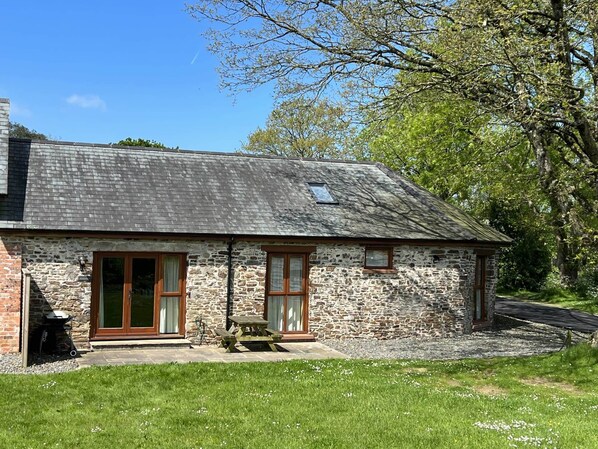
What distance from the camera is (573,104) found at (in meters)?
13.2

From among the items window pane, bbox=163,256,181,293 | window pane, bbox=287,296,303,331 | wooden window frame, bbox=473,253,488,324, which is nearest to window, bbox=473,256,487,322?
wooden window frame, bbox=473,253,488,324

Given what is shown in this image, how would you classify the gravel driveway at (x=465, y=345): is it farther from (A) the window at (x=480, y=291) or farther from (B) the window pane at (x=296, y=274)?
(B) the window pane at (x=296, y=274)

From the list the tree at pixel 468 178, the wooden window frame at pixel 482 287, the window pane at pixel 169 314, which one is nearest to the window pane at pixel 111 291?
the window pane at pixel 169 314

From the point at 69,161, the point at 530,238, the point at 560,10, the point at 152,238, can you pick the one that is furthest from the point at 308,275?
the point at 530,238

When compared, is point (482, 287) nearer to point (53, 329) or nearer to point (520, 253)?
point (53, 329)

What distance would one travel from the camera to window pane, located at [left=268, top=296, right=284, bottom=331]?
16.4 meters

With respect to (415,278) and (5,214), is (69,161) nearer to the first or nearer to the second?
(5,214)

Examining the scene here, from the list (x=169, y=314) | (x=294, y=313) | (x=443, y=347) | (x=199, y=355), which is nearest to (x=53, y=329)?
(x=169, y=314)

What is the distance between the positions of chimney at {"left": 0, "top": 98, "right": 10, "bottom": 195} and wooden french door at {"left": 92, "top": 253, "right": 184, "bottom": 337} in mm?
2629

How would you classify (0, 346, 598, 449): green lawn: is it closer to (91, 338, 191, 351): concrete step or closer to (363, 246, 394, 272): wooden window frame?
(91, 338, 191, 351): concrete step

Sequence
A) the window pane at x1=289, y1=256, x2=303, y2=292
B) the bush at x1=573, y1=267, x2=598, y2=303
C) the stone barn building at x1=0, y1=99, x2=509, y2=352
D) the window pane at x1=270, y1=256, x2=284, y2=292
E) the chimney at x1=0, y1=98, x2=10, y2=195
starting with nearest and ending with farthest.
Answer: the chimney at x1=0, y1=98, x2=10, y2=195 < the stone barn building at x1=0, y1=99, x2=509, y2=352 < the window pane at x1=270, y1=256, x2=284, y2=292 < the window pane at x1=289, y1=256, x2=303, y2=292 < the bush at x1=573, y1=267, x2=598, y2=303

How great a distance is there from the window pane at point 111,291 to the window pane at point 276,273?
3.87m

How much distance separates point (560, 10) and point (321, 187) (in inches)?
335

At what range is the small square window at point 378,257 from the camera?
671 inches
